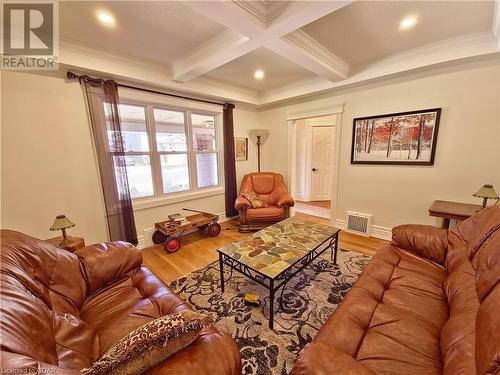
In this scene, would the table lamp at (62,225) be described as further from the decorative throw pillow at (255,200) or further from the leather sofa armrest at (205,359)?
the decorative throw pillow at (255,200)

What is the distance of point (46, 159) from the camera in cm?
225

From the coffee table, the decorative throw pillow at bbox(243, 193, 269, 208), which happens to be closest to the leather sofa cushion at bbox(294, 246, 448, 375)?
the coffee table

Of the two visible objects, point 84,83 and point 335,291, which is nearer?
point 335,291

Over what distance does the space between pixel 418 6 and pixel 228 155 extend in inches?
118

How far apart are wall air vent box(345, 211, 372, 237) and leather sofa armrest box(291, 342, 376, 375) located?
2812mm

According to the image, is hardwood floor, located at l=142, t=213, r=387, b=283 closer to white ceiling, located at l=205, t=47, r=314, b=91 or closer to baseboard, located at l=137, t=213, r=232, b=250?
baseboard, located at l=137, t=213, r=232, b=250

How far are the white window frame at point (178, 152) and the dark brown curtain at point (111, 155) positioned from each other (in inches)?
10.1

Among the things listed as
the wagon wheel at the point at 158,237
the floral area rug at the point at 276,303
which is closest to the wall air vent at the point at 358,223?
the floral area rug at the point at 276,303

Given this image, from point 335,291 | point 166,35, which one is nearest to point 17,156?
point 166,35

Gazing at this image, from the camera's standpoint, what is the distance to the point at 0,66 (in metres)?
1.95

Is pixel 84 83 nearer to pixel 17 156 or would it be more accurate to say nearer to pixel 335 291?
pixel 17 156

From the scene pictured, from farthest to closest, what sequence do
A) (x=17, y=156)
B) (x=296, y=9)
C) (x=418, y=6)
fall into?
(x=17, y=156) → (x=418, y=6) → (x=296, y=9)

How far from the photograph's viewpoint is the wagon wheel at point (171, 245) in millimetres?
2857

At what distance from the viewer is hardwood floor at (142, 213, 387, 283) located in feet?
8.18
